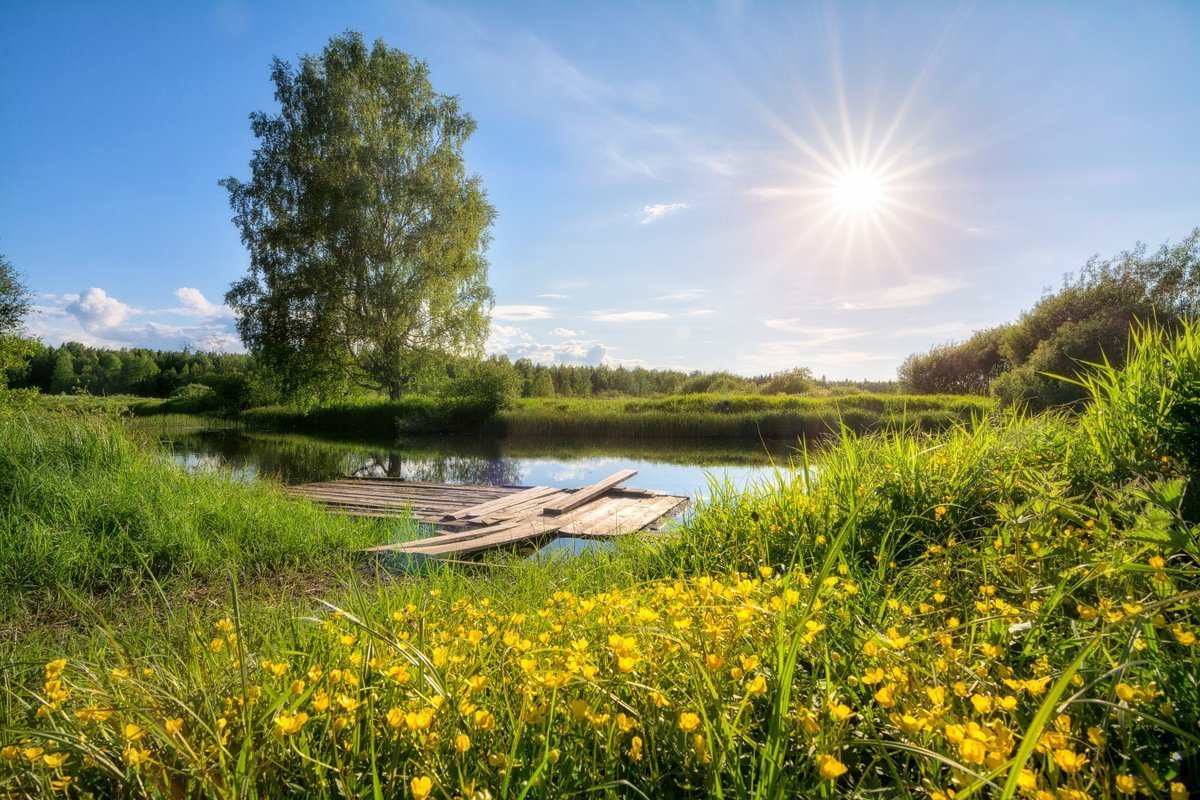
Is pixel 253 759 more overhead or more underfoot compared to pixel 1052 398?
more underfoot

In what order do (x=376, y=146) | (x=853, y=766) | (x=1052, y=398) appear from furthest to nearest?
(x=376, y=146), (x=1052, y=398), (x=853, y=766)

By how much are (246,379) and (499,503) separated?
23.7 meters

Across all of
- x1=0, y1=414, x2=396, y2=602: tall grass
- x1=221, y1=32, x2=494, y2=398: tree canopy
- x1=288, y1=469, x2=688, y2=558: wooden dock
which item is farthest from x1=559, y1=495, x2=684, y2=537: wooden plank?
x1=221, y1=32, x2=494, y2=398: tree canopy

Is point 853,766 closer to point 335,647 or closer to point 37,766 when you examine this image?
point 335,647

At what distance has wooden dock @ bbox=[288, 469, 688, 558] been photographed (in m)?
5.86

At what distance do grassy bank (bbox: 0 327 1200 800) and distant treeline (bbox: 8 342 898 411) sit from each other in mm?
8246

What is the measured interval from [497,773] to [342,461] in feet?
44.9

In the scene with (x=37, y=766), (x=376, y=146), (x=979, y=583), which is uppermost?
(x=376, y=146)

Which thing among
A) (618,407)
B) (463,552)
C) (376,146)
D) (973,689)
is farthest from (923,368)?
(973,689)

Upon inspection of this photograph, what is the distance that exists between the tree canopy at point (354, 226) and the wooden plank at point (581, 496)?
14.1 metres

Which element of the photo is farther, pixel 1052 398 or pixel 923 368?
pixel 923 368

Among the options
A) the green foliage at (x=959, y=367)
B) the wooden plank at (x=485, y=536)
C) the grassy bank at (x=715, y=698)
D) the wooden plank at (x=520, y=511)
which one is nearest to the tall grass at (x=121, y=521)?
the wooden plank at (x=485, y=536)

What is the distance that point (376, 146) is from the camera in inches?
821

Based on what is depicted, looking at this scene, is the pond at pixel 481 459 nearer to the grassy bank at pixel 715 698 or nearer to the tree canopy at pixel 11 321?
the tree canopy at pixel 11 321
